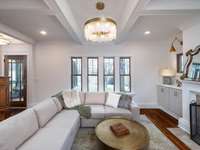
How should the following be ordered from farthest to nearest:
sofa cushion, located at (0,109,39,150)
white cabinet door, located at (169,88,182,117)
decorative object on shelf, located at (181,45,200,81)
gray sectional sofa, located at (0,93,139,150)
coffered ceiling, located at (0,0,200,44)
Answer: white cabinet door, located at (169,88,182,117) → decorative object on shelf, located at (181,45,200,81) → coffered ceiling, located at (0,0,200,44) → gray sectional sofa, located at (0,93,139,150) → sofa cushion, located at (0,109,39,150)

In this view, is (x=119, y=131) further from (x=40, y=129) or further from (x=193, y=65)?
(x=193, y=65)

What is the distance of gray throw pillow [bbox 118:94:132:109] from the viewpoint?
4.21 metres

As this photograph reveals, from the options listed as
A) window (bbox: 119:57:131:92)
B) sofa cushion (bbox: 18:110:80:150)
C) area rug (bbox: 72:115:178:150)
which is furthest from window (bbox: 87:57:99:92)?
sofa cushion (bbox: 18:110:80:150)

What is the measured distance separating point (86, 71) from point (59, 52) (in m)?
1.36

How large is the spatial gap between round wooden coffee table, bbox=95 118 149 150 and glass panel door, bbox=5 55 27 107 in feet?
15.6

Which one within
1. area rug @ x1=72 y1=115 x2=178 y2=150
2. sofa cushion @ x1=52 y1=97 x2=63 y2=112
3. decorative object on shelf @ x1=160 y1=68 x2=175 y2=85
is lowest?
area rug @ x1=72 y1=115 x2=178 y2=150

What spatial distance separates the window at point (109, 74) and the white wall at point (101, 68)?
0.21 m

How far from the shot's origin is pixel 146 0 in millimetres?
2371

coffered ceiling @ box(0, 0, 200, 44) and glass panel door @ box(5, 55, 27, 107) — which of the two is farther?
glass panel door @ box(5, 55, 27, 107)

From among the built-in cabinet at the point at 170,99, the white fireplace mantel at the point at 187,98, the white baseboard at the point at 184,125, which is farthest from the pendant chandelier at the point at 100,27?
the built-in cabinet at the point at 170,99

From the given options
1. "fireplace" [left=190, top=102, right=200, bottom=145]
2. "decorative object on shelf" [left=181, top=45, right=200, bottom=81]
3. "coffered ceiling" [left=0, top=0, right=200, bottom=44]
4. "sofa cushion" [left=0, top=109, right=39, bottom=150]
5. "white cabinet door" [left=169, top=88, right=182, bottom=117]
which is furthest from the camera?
"white cabinet door" [left=169, top=88, right=182, bottom=117]

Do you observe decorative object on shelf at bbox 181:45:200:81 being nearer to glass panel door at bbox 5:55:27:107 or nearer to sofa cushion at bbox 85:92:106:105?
sofa cushion at bbox 85:92:106:105

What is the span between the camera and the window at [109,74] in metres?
6.43

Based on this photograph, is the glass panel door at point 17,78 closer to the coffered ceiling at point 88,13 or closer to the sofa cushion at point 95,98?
the coffered ceiling at point 88,13
